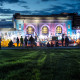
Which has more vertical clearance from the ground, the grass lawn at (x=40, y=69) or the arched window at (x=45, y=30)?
the arched window at (x=45, y=30)

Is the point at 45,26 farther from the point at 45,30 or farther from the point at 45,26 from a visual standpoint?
the point at 45,30

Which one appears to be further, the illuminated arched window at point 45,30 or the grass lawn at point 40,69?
the illuminated arched window at point 45,30

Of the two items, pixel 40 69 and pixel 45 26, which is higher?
pixel 45 26

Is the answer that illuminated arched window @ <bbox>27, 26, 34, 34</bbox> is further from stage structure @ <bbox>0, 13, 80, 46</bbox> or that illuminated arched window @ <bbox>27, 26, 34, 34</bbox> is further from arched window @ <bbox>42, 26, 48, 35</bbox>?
arched window @ <bbox>42, 26, 48, 35</bbox>

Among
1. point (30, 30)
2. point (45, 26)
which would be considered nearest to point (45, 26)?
point (45, 26)

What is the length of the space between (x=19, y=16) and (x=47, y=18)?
606 centimetres

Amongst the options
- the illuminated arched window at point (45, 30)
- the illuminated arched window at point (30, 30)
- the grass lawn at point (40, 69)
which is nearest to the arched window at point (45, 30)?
the illuminated arched window at point (45, 30)

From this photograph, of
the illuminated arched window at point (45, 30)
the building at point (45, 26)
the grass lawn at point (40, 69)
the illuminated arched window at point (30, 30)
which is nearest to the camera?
the grass lawn at point (40, 69)

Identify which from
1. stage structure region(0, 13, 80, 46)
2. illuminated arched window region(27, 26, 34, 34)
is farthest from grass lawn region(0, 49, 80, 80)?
illuminated arched window region(27, 26, 34, 34)

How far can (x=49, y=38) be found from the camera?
1654 inches

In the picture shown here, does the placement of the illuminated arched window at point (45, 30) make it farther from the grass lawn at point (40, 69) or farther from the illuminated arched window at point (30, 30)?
the grass lawn at point (40, 69)

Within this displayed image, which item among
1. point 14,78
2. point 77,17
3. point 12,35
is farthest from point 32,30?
point 14,78

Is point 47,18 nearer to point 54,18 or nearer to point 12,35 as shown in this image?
point 54,18

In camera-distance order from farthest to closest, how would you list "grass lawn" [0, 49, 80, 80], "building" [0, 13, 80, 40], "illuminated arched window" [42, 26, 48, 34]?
"illuminated arched window" [42, 26, 48, 34], "building" [0, 13, 80, 40], "grass lawn" [0, 49, 80, 80]
